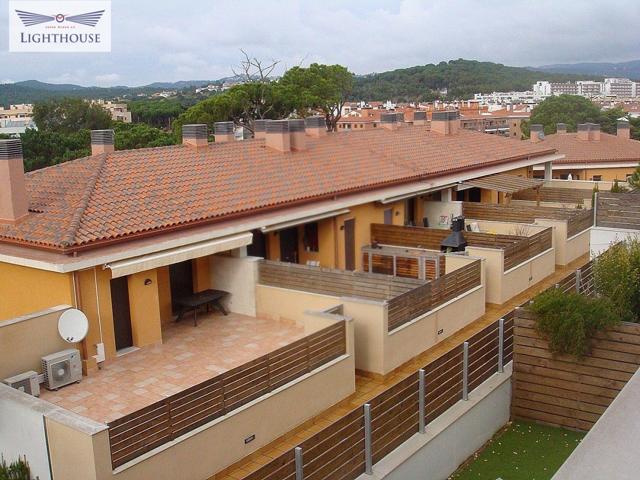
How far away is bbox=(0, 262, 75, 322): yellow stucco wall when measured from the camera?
1505cm

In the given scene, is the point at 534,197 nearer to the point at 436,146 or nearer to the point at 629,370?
the point at 436,146

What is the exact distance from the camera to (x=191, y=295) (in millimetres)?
Answer: 19047

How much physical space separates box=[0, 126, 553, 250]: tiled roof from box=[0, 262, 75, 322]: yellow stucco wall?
0.74 meters

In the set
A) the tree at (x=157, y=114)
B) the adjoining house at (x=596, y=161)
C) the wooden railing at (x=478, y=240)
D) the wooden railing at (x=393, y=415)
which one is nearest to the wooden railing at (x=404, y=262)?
the wooden railing at (x=478, y=240)

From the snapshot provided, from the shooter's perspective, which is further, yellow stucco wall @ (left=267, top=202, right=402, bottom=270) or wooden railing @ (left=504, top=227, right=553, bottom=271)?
yellow stucco wall @ (left=267, top=202, right=402, bottom=270)

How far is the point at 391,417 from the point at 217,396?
296cm

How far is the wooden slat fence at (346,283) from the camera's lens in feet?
55.0

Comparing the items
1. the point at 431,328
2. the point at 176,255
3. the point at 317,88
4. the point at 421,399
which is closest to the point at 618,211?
the point at 431,328

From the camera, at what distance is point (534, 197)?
113ft

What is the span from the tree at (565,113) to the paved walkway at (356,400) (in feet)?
337

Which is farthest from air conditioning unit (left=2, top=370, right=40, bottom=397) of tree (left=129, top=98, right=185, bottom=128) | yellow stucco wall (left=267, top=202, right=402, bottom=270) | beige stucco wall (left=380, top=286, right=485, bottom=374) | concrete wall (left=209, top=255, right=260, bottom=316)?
tree (left=129, top=98, right=185, bottom=128)

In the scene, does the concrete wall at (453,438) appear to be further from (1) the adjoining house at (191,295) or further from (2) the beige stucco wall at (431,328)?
(1) the adjoining house at (191,295)

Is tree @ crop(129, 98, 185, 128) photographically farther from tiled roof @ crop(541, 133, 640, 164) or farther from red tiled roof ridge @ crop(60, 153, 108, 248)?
red tiled roof ridge @ crop(60, 153, 108, 248)

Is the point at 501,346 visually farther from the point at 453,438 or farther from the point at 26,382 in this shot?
the point at 26,382
